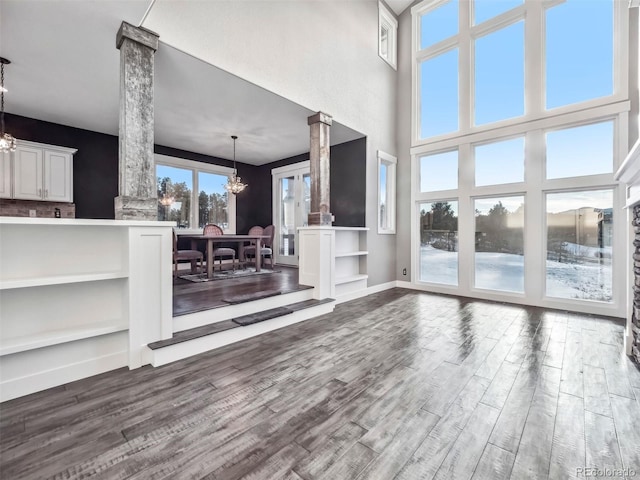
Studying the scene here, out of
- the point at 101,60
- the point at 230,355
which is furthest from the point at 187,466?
the point at 101,60

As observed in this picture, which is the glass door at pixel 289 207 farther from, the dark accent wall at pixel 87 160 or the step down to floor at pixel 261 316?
the step down to floor at pixel 261 316

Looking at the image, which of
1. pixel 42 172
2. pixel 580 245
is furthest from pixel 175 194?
pixel 580 245

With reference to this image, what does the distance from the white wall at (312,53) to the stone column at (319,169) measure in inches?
8.8

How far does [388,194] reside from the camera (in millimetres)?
5809

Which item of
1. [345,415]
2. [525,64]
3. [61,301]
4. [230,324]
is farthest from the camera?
[525,64]

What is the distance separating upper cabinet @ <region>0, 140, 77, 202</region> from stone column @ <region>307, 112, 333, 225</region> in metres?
4.10

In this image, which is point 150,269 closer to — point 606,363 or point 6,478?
point 6,478

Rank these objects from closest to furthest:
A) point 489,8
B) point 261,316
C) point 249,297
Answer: point 261,316 → point 249,297 → point 489,8

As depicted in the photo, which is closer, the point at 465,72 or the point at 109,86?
the point at 109,86

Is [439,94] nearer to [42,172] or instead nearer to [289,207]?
[289,207]

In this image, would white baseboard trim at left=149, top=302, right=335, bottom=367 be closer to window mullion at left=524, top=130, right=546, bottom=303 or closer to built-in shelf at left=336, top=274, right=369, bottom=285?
built-in shelf at left=336, top=274, right=369, bottom=285

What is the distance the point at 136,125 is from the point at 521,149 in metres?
5.31

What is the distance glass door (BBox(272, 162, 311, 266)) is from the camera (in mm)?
Answer: 6914

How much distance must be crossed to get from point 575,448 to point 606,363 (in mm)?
1495
